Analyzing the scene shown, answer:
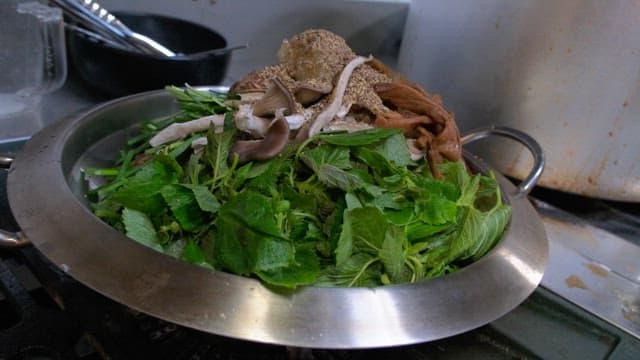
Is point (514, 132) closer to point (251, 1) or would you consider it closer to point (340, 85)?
point (340, 85)

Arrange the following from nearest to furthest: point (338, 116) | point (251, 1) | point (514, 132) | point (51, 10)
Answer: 1. point (338, 116)
2. point (514, 132)
3. point (51, 10)
4. point (251, 1)

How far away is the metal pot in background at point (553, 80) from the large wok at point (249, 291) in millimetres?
487

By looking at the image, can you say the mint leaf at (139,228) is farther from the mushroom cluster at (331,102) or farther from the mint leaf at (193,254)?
the mushroom cluster at (331,102)

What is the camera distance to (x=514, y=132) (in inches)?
36.3

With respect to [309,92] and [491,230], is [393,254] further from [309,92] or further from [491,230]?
[309,92]

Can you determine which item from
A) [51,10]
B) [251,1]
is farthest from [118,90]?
[251,1]

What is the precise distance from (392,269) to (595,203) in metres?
0.79

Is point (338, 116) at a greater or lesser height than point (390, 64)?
greater

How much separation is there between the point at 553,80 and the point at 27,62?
1.01 meters

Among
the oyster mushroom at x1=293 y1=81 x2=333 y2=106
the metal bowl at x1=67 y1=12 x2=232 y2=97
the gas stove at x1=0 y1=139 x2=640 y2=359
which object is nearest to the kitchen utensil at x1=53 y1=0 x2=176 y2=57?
the metal bowl at x1=67 y1=12 x2=232 y2=97

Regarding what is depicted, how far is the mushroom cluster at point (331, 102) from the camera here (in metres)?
0.70

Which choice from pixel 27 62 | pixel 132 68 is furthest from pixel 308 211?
pixel 27 62

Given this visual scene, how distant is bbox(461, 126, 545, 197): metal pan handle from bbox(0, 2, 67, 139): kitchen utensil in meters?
0.79

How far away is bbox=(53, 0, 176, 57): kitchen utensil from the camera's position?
102 centimetres
